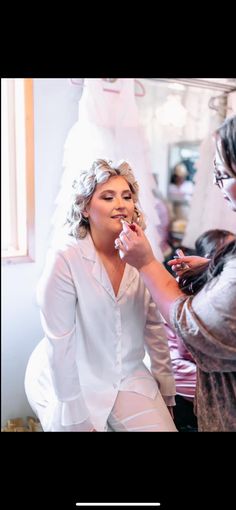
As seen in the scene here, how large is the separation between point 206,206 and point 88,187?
3.21 ft

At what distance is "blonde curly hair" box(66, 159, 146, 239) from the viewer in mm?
1018

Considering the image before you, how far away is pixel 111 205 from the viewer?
Answer: 100 centimetres

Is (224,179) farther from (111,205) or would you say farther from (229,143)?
(111,205)

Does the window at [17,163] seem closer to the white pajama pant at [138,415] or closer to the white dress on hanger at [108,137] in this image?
the white dress on hanger at [108,137]

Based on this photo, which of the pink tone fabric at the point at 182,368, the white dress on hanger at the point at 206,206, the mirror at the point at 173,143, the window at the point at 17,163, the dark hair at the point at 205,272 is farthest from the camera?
the mirror at the point at 173,143

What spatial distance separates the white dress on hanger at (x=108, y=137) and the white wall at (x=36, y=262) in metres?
0.05

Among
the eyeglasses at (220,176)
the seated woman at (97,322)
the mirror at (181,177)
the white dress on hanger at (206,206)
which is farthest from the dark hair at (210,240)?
the mirror at (181,177)

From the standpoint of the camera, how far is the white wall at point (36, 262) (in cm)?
148

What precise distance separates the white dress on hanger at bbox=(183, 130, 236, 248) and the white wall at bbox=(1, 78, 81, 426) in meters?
0.63

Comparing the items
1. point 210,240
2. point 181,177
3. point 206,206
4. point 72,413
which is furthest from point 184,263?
point 181,177
